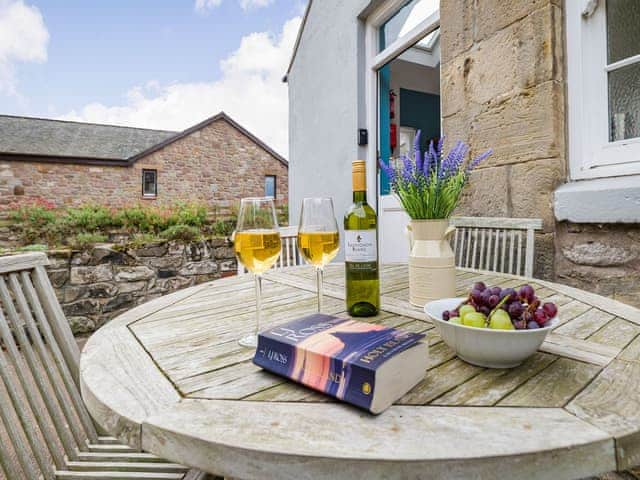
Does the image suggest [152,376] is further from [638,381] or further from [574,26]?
[574,26]

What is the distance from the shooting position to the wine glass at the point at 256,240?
2.11ft

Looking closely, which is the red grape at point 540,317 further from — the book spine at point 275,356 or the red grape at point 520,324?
the book spine at point 275,356

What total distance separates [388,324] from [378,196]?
8.67ft

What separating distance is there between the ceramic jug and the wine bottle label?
5.5 inches

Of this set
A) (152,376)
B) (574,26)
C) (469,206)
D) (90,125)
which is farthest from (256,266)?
(90,125)

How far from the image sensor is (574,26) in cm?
171

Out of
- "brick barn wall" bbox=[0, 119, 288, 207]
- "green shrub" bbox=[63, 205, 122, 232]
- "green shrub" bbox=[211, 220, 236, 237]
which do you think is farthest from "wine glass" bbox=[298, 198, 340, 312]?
"brick barn wall" bbox=[0, 119, 288, 207]

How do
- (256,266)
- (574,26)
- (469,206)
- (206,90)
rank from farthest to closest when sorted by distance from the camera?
1. (206,90)
2. (469,206)
3. (574,26)
4. (256,266)

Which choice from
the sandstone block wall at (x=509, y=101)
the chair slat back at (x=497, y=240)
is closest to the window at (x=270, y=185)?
the sandstone block wall at (x=509, y=101)

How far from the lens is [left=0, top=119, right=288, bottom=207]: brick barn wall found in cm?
1020

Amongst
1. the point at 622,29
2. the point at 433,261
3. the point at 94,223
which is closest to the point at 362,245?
the point at 433,261

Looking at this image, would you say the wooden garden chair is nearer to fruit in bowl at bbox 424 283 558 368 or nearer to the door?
fruit in bowl at bbox 424 283 558 368

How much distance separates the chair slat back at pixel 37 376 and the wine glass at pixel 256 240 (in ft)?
1.66

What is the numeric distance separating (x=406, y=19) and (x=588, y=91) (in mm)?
Answer: 1742
